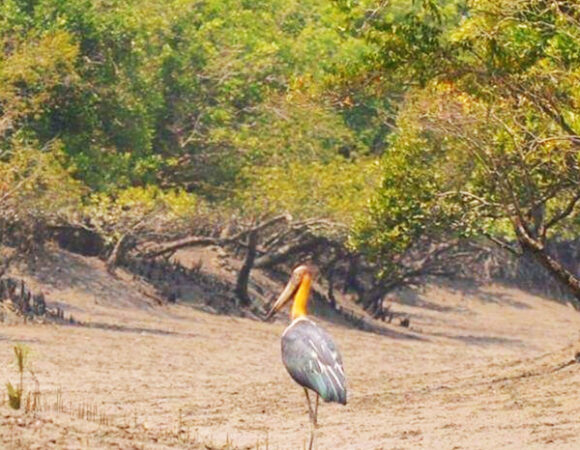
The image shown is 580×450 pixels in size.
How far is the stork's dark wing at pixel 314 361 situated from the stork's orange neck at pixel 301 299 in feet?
1.77

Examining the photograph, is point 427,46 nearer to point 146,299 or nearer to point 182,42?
point 146,299

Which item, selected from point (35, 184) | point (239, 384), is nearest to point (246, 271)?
point (35, 184)

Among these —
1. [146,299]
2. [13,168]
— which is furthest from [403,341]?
[13,168]

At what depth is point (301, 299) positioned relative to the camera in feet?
53.5

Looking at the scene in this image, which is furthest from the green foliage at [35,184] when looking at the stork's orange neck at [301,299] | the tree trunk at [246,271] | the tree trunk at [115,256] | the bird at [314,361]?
the bird at [314,361]

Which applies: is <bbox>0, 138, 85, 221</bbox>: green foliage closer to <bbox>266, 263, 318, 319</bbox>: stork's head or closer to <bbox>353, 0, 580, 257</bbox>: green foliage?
<bbox>353, 0, 580, 257</bbox>: green foliage

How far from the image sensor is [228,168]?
139 feet

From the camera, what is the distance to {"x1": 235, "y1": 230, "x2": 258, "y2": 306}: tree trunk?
133ft

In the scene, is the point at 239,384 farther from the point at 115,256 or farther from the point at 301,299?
the point at 115,256

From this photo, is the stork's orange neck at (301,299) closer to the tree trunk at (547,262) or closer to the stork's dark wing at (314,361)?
the stork's dark wing at (314,361)

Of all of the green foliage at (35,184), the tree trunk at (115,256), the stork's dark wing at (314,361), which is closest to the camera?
the stork's dark wing at (314,361)

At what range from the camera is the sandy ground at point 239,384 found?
1611 cm

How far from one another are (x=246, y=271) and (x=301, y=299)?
24340 millimetres

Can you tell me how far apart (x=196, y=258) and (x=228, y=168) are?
3361 millimetres
